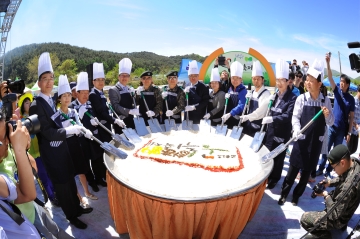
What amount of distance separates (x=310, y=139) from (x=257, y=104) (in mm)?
1020

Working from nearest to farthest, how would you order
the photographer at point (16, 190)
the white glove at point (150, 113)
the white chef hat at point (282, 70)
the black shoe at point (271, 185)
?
1. the photographer at point (16, 190)
2. the white chef hat at point (282, 70)
3. the black shoe at point (271, 185)
4. the white glove at point (150, 113)

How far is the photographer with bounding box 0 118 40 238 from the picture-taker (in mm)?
1206

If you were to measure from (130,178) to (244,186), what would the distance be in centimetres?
98

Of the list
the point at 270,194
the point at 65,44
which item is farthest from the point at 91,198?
the point at 65,44

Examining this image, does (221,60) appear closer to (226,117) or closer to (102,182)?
(226,117)

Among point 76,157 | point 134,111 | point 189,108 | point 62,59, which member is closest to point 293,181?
point 189,108

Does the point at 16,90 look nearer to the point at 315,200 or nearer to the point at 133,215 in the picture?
the point at 133,215

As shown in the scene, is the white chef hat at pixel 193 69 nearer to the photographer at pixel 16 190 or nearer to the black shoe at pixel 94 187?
the black shoe at pixel 94 187

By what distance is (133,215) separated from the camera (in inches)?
80.7

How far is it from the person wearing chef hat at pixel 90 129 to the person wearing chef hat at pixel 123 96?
55 cm

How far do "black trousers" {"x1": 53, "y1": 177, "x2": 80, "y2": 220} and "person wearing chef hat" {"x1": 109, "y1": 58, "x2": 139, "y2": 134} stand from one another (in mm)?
1486

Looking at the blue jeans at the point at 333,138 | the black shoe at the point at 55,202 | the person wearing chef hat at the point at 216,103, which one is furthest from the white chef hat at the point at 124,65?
the blue jeans at the point at 333,138

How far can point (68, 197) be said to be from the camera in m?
2.54

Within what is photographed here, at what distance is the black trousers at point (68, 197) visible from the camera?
2484mm
